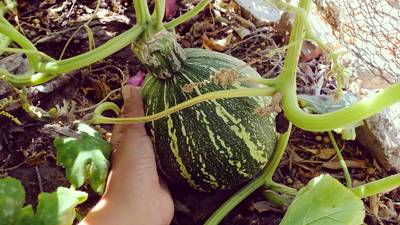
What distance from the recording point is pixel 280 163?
154 cm

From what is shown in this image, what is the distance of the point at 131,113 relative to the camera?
4.50 ft

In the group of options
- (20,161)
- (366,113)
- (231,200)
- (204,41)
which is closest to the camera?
(366,113)

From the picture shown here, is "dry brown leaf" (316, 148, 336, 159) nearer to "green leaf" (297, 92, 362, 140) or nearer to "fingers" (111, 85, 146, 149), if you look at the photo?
"green leaf" (297, 92, 362, 140)

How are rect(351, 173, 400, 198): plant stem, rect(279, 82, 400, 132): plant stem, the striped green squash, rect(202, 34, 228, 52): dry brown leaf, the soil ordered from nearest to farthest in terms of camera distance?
1. rect(279, 82, 400, 132): plant stem
2. rect(351, 173, 400, 198): plant stem
3. the striped green squash
4. the soil
5. rect(202, 34, 228, 52): dry brown leaf

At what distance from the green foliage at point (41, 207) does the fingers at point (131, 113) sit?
0.99ft

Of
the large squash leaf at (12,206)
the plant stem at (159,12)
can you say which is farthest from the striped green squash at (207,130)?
the large squash leaf at (12,206)

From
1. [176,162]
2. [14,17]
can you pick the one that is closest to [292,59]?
[176,162]

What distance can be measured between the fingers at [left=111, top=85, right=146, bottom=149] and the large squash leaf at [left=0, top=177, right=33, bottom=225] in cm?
31

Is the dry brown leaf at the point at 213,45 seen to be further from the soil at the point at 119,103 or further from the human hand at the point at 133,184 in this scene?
the human hand at the point at 133,184

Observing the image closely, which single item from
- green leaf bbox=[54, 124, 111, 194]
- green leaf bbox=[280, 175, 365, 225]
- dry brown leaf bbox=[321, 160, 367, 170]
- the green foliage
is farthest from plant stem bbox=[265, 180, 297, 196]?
the green foliage

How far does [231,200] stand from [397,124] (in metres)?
0.45

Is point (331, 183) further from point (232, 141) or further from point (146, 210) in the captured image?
point (146, 210)

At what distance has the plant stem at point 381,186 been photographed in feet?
3.75

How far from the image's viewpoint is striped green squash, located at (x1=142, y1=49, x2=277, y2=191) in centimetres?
131
